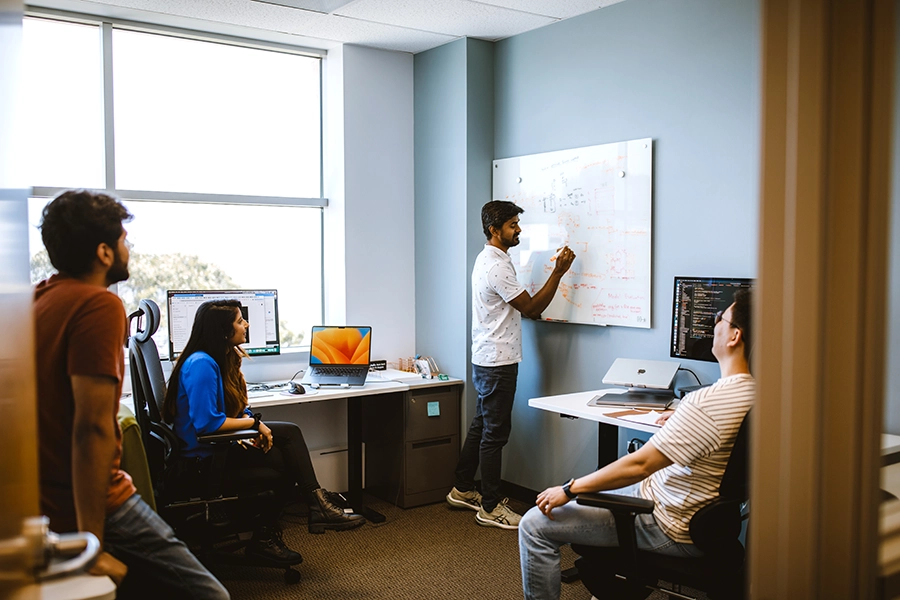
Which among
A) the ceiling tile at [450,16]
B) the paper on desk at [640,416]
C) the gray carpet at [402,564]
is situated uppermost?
the ceiling tile at [450,16]

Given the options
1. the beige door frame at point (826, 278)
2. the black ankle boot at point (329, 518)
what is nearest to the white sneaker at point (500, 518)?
the black ankle boot at point (329, 518)

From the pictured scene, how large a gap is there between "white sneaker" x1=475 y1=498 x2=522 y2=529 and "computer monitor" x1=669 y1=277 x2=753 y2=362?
1.23m

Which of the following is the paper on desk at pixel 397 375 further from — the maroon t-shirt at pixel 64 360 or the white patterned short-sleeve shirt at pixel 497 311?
the maroon t-shirt at pixel 64 360

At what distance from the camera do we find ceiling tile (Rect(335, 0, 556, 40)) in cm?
364

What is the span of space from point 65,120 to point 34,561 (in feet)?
11.6

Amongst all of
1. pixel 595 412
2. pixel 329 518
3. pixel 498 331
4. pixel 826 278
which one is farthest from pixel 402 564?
pixel 826 278

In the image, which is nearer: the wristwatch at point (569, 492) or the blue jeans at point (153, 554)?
the blue jeans at point (153, 554)

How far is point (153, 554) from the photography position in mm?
1757

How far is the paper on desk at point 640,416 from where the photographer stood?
2745 millimetres

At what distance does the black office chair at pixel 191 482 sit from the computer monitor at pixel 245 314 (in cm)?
67

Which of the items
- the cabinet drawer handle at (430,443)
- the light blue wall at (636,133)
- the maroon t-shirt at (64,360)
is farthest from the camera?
the cabinet drawer handle at (430,443)

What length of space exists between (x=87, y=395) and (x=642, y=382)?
221 cm

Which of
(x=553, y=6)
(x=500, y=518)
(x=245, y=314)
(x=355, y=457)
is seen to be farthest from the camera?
(x=355, y=457)

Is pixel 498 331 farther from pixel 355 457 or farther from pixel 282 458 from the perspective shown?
pixel 282 458
